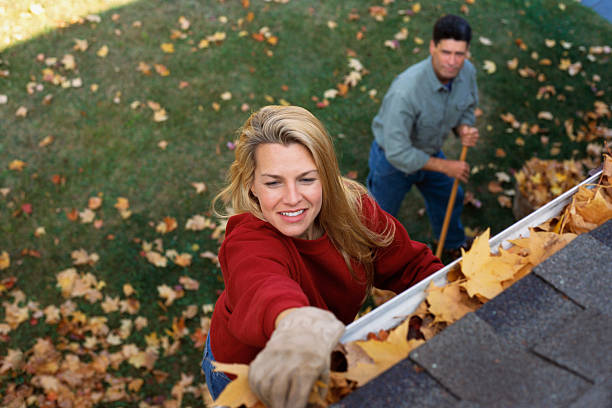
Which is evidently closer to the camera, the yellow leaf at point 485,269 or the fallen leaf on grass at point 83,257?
the yellow leaf at point 485,269

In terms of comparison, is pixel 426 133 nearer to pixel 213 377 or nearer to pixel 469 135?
pixel 469 135

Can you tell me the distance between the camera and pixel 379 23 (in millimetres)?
7074

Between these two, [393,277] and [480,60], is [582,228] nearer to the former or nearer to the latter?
[393,277]

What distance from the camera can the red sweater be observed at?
138cm

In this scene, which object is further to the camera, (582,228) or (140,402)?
(140,402)

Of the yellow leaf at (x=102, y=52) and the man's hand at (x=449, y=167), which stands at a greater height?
the man's hand at (x=449, y=167)

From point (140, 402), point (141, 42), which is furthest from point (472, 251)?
point (141, 42)

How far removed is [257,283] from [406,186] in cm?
283

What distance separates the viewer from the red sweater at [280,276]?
1.38m

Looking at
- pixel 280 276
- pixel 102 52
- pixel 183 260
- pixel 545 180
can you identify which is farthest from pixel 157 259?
pixel 545 180

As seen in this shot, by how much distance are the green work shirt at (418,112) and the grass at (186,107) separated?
1.48 m

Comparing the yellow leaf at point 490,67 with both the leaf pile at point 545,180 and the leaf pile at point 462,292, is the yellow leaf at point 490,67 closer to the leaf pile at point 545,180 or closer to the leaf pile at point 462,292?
the leaf pile at point 545,180

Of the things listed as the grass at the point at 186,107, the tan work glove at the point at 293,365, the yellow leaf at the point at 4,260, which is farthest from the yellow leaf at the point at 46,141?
the tan work glove at the point at 293,365

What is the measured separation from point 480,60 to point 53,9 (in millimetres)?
6454
